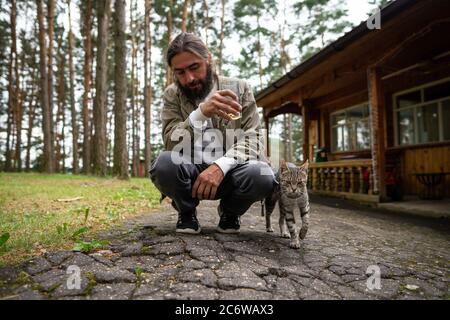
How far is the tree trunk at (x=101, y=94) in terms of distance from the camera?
1372 cm

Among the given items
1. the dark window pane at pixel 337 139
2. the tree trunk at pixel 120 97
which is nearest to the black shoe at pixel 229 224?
the tree trunk at pixel 120 97

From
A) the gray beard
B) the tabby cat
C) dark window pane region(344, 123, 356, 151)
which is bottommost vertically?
the tabby cat

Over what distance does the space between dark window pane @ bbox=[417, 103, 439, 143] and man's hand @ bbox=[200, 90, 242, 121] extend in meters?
8.47

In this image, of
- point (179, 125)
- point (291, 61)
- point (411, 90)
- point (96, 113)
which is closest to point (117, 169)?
point (96, 113)

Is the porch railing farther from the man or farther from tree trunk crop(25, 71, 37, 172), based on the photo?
tree trunk crop(25, 71, 37, 172)

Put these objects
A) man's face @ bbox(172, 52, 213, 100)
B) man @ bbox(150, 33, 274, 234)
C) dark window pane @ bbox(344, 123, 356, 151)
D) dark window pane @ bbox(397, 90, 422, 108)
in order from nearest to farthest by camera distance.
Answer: man @ bbox(150, 33, 274, 234) < man's face @ bbox(172, 52, 213, 100) < dark window pane @ bbox(397, 90, 422, 108) < dark window pane @ bbox(344, 123, 356, 151)

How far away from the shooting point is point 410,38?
6023 millimetres

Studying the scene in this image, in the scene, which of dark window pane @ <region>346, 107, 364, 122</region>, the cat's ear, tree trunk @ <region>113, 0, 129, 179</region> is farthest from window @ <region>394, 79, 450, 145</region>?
tree trunk @ <region>113, 0, 129, 179</region>

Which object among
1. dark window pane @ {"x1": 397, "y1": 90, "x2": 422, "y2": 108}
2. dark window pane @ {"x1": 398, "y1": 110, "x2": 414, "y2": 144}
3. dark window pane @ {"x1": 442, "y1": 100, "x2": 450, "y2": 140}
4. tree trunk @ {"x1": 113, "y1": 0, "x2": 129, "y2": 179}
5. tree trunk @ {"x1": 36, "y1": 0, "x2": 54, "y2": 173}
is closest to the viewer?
dark window pane @ {"x1": 442, "y1": 100, "x2": 450, "y2": 140}

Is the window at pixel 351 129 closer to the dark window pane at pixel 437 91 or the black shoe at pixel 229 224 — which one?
the dark window pane at pixel 437 91

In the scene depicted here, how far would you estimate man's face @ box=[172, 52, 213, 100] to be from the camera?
9.00ft

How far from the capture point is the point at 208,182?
2.56 metres

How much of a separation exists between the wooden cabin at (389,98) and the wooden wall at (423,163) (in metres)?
0.03

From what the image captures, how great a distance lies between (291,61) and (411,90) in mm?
16054
